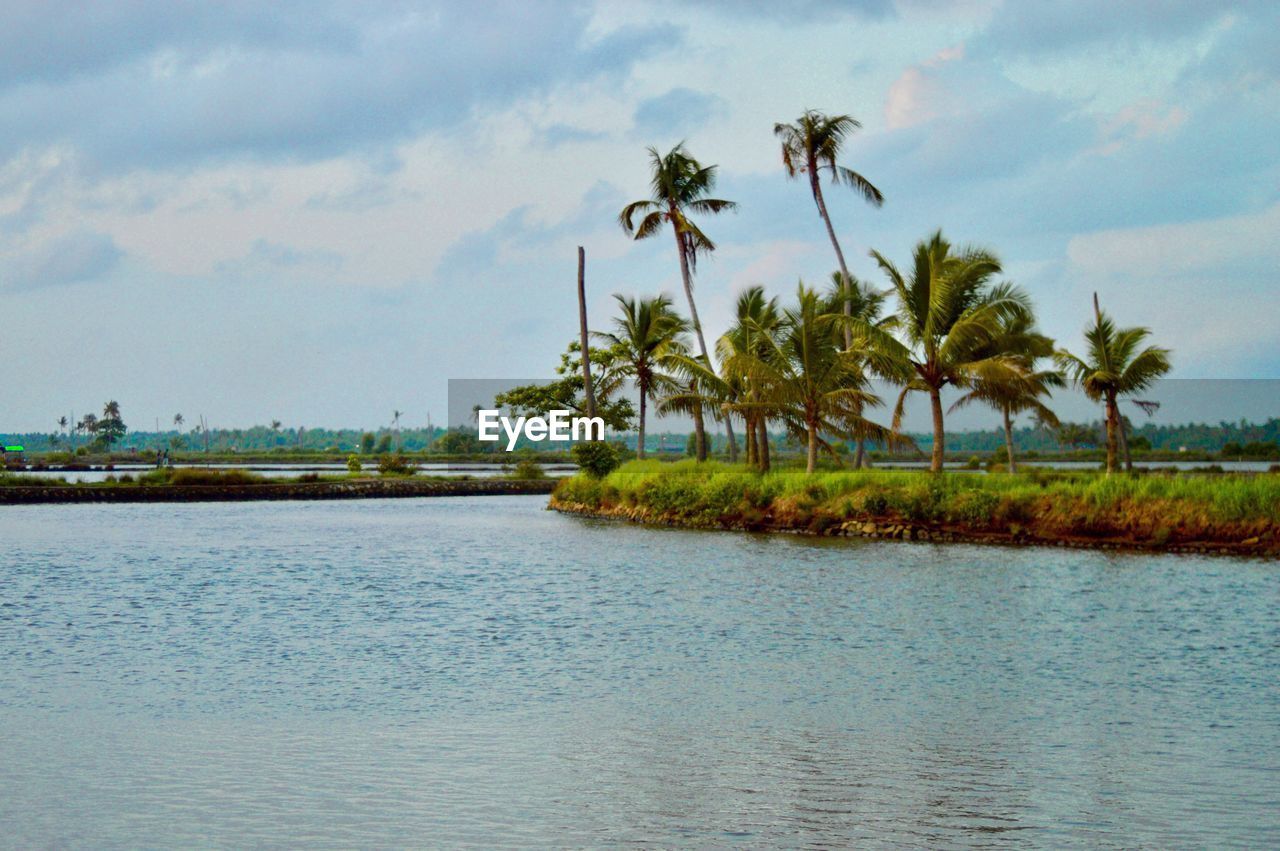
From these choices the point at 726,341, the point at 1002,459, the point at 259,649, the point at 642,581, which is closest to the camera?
the point at 259,649

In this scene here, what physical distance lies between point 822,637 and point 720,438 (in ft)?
418

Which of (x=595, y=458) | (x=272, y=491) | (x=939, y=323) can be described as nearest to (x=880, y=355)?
(x=939, y=323)

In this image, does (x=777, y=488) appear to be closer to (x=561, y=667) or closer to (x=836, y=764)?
(x=561, y=667)

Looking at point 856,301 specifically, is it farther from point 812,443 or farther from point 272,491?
point 272,491

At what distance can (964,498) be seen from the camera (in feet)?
101

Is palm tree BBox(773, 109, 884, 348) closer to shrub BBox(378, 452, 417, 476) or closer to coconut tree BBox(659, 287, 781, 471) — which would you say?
coconut tree BBox(659, 287, 781, 471)

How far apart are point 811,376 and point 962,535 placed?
27.3 ft

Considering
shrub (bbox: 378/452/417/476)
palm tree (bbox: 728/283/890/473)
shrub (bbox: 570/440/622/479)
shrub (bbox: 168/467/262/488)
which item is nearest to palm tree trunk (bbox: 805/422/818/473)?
palm tree (bbox: 728/283/890/473)

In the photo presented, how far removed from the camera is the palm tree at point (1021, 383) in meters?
34.4

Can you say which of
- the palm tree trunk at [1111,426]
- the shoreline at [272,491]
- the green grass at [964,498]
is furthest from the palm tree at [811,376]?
the shoreline at [272,491]

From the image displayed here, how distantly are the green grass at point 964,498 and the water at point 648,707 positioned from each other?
3631 mm

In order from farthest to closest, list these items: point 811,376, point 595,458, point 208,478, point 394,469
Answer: point 394,469, point 208,478, point 595,458, point 811,376

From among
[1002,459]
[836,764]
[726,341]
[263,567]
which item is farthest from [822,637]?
[1002,459]

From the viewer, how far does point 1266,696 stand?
11.8m
